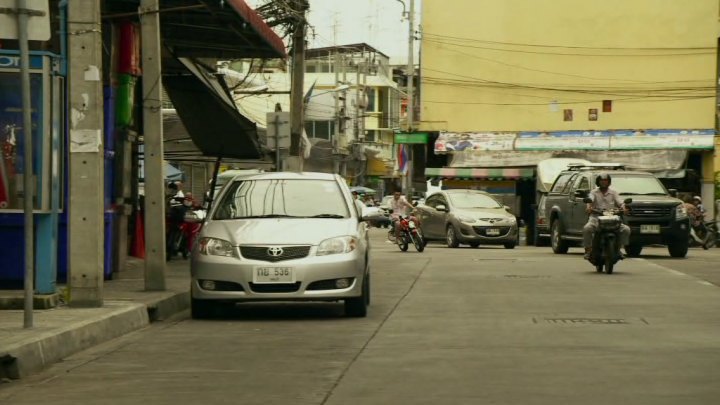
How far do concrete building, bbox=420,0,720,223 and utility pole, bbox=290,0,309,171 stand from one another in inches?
843

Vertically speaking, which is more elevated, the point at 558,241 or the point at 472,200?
the point at 472,200

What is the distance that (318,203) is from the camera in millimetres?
15023

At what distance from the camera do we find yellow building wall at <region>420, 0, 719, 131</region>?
54.9 meters

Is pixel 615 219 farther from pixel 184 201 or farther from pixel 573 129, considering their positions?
pixel 573 129

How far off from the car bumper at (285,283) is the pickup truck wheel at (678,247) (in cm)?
1619

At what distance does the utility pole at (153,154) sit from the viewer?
16109 mm

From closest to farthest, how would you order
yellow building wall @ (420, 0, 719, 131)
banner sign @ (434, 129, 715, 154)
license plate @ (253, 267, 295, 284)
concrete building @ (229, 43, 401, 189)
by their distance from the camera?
license plate @ (253, 267, 295, 284) < banner sign @ (434, 129, 715, 154) < yellow building wall @ (420, 0, 719, 131) < concrete building @ (229, 43, 401, 189)

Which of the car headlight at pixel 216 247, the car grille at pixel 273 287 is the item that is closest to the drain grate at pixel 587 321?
the car grille at pixel 273 287

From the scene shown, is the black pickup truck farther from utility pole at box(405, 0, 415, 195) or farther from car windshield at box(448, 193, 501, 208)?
utility pole at box(405, 0, 415, 195)

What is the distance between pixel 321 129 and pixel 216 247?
83.6 metres

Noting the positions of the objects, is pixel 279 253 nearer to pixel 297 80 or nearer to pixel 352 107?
pixel 297 80

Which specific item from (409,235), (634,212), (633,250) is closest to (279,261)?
(634,212)

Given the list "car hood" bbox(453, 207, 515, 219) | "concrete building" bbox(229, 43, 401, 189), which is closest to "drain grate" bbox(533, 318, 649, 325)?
"car hood" bbox(453, 207, 515, 219)

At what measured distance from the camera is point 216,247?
14.0 m
